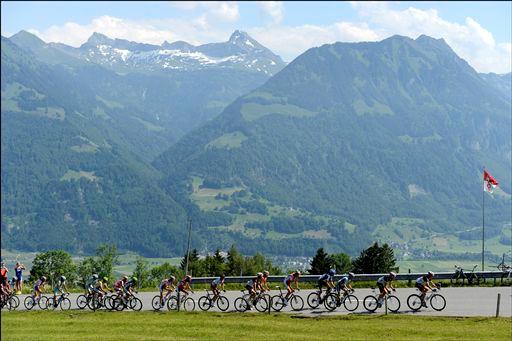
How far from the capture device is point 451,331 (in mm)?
35688

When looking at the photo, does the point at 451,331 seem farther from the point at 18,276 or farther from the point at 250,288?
the point at 18,276

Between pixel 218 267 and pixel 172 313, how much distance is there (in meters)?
82.1

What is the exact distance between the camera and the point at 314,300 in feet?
155

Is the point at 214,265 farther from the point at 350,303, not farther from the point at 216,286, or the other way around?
the point at 350,303

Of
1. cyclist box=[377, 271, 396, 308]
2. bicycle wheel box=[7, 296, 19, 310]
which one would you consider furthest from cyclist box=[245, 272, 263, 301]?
bicycle wheel box=[7, 296, 19, 310]

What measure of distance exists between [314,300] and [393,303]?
215 inches

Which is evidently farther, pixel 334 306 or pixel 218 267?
pixel 218 267

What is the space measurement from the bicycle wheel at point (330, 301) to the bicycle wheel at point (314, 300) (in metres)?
0.75

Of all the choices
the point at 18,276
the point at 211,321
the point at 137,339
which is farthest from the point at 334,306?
the point at 18,276

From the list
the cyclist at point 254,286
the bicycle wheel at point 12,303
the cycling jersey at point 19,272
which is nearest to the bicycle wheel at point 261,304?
the cyclist at point 254,286

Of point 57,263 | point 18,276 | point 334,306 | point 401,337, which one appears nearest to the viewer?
point 401,337

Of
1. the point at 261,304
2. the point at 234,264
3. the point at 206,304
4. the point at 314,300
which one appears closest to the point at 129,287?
the point at 206,304

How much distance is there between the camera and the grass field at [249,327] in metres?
35.2

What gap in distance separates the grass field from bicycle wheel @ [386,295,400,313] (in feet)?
6.97
